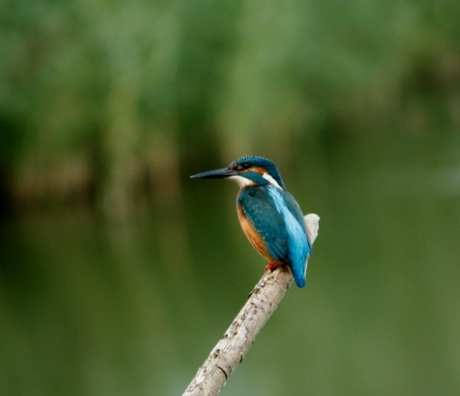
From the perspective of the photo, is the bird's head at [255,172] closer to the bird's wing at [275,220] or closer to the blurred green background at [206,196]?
the bird's wing at [275,220]

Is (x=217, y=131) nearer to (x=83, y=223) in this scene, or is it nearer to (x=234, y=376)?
(x=83, y=223)

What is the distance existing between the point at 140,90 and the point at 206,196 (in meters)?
1.88

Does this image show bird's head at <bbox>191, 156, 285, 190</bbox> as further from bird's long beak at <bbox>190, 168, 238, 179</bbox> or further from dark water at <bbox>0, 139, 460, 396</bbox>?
dark water at <bbox>0, 139, 460, 396</bbox>

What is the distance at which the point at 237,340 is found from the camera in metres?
2.51

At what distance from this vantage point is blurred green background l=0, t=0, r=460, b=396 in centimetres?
954

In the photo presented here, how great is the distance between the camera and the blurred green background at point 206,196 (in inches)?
376

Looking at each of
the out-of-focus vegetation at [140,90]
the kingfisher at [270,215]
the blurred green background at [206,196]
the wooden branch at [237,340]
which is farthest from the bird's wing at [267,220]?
the out-of-focus vegetation at [140,90]

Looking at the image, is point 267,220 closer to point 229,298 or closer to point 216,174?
point 216,174

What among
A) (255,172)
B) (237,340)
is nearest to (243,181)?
(255,172)


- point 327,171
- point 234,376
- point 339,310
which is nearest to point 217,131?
point 327,171

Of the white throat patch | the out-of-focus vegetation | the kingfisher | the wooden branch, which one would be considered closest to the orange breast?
the kingfisher

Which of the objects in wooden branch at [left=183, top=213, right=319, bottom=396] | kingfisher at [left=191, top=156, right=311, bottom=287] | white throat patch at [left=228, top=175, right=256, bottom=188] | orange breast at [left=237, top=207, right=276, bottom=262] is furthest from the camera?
white throat patch at [left=228, top=175, right=256, bottom=188]

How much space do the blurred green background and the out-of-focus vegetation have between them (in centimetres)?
3

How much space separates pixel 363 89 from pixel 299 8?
11.8ft
